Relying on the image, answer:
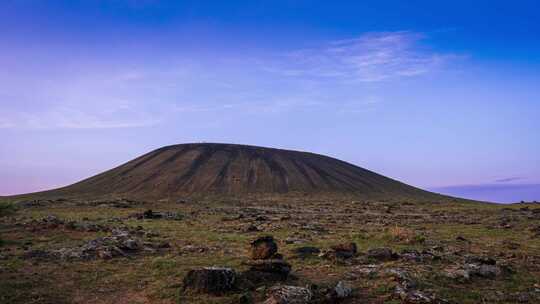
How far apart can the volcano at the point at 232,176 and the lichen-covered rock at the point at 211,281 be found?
272ft

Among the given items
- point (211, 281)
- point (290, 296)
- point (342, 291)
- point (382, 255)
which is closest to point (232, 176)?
point (382, 255)

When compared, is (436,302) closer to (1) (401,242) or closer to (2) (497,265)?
(2) (497,265)

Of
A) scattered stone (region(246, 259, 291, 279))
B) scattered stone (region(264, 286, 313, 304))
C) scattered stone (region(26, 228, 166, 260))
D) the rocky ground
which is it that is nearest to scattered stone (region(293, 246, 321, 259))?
the rocky ground

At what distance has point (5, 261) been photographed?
19219 millimetres

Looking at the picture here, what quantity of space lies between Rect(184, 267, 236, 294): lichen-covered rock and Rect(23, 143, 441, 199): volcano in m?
82.8

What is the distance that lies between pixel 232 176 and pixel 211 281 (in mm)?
100715

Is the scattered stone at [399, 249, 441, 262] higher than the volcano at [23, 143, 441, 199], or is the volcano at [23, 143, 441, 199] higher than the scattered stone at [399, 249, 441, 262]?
the volcano at [23, 143, 441, 199]

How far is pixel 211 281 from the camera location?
13.9m

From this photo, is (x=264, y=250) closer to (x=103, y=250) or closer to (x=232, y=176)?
(x=103, y=250)

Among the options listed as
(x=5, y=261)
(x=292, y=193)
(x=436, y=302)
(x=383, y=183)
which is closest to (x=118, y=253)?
(x=5, y=261)

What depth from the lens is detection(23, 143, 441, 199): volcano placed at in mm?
104500

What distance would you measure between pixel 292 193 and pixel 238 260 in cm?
8324

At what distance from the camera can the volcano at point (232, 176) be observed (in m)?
104

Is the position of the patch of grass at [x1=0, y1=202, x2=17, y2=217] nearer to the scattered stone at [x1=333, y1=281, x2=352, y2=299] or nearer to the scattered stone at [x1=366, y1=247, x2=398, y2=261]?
the scattered stone at [x1=366, y1=247, x2=398, y2=261]
